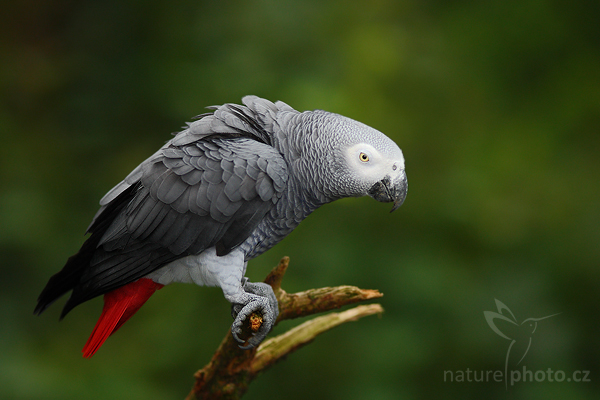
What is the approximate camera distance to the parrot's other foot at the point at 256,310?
1245 millimetres

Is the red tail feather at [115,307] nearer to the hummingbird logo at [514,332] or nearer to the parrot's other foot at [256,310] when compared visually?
the parrot's other foot at [256,310]

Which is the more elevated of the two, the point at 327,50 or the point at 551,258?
the point at 327,50

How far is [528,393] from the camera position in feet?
6.40

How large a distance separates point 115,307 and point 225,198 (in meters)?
0.47

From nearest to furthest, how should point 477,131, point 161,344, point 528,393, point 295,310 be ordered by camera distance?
point 295,310 < point 528,393 < point 161,344 < point 477,131

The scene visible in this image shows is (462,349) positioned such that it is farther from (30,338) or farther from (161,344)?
(30,338)

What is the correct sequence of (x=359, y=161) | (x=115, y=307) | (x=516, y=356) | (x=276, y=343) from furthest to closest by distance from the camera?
1. (x=516, y=356)
2. (x=276, y=343)
3. (x=115, y=307)
4. (x=359, y=161)

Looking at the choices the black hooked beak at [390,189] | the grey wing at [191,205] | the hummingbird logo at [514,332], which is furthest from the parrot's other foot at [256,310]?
the hummingbird logo at [514,332]

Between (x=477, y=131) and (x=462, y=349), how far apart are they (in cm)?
102

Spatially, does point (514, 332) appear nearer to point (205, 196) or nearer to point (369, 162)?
point (369, 162)

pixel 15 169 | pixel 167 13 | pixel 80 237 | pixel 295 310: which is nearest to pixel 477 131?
pixel 295 310

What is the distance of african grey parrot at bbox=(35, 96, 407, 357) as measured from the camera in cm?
121

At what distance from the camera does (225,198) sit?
3.97 feet

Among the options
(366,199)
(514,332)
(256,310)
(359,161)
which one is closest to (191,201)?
(256,310)
